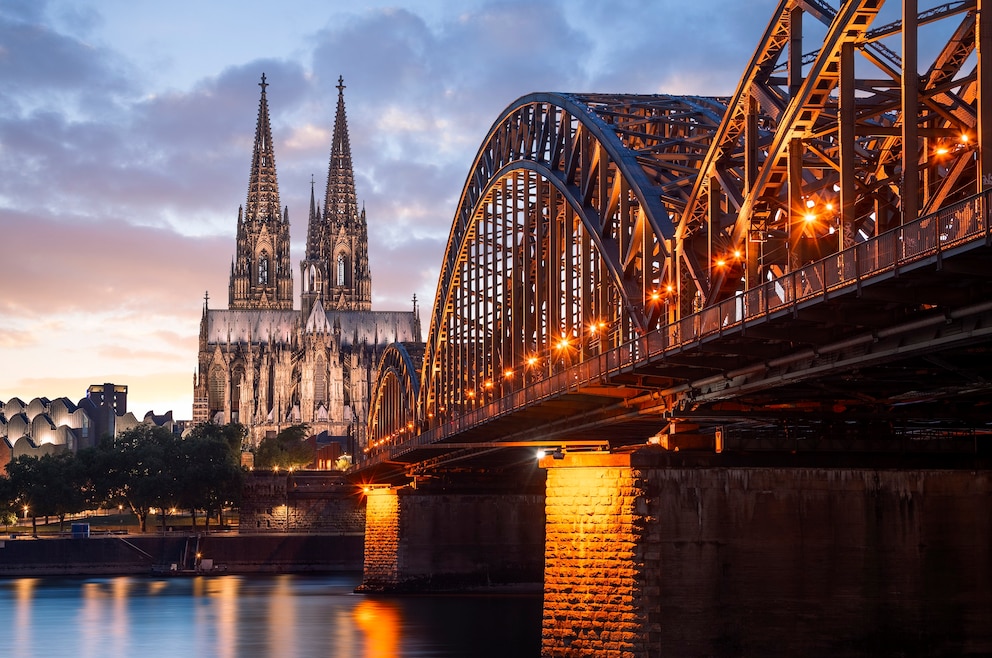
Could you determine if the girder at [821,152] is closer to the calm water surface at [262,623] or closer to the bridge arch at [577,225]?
the bridge arch at [577,225]

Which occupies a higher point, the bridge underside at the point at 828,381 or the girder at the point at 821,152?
the girder at the point at 821,152

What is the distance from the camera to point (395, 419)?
164 m

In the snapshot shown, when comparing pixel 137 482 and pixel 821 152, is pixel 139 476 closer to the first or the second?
pixel 137 482

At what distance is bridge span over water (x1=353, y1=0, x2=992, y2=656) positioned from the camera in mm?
36688

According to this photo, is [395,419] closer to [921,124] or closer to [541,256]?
[541,256]

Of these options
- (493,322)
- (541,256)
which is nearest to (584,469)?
(541,256)

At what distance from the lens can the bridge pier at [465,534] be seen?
110 m

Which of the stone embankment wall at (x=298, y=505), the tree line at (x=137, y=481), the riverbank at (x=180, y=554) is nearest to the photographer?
the riverbank at (x=180, y=554)

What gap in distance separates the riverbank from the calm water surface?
28040 millimetres

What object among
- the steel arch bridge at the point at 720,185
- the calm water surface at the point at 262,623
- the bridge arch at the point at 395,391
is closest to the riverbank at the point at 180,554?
the bridge arch at the point at 395,391

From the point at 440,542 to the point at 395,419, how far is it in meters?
53.8

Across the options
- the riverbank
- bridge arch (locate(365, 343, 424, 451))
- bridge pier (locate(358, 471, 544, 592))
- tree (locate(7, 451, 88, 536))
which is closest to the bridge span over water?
bridge pier (locate(358, 471, 544, 592))

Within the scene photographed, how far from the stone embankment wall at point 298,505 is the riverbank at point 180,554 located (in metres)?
10.8

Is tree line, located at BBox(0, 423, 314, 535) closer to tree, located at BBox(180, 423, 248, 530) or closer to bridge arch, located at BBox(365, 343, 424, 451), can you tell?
tree, located at BBox(180, 423, 248, 530)
